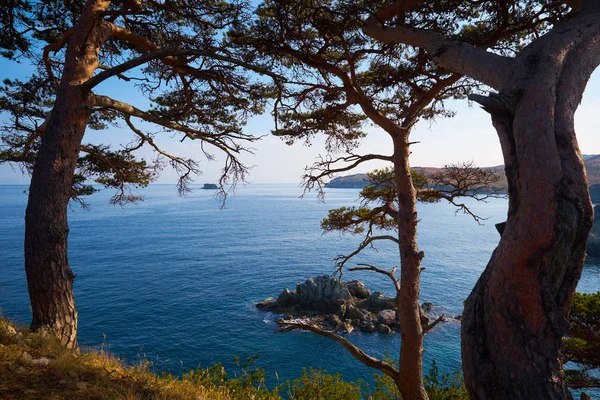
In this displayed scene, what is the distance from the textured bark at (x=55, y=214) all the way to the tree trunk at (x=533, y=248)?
5.82 m

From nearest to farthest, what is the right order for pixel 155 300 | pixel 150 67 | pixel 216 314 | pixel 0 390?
pixel 0 390, pixel 150 67, pixel 216 314, pixel 155 300

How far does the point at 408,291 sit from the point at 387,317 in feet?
72.8

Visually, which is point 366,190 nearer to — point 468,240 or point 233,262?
point 233,262

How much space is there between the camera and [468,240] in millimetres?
53656

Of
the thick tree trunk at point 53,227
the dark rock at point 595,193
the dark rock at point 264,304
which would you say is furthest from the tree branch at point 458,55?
the dark rock at point 595,193

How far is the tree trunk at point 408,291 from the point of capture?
21.4ft

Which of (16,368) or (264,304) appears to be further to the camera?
(264,304)

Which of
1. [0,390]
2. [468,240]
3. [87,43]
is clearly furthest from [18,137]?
[468,240]

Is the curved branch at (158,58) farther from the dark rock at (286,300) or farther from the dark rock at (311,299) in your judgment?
the dark rock at (286,300)

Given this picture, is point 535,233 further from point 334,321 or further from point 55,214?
point 334,321

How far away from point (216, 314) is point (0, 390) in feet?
83.3

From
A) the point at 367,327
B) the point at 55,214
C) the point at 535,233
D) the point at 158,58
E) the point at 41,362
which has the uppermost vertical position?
the point at 158,58

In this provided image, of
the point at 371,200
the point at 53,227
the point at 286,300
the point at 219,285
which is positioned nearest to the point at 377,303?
the point at 286,300

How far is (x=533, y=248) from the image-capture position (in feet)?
7.63
